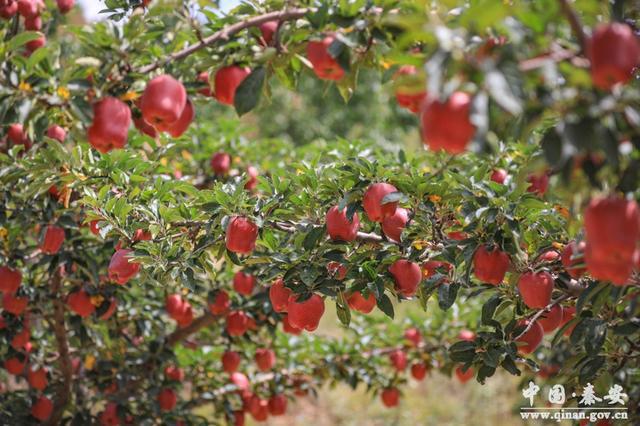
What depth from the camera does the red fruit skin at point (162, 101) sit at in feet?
4.25

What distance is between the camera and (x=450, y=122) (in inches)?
36.1

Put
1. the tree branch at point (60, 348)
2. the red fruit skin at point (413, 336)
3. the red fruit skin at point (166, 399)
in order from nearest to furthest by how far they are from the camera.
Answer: the tree branch at point (60, 348) < the red fruit skin at point (166, 399) < the red fruit skin at point (413, 336)

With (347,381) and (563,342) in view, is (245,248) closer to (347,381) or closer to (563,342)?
(347,381)

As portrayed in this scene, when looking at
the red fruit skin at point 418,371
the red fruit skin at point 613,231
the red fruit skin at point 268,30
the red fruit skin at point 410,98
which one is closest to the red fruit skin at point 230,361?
the red fruit skin at point 418,371

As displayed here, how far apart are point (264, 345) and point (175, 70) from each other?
5.21 feet

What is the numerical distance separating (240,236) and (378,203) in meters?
0.33

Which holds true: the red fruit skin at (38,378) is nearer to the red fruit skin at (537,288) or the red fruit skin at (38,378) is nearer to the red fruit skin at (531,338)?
the red fruit skin at (531,338)

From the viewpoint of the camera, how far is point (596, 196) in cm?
104

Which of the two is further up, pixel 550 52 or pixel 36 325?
pixel 550 52

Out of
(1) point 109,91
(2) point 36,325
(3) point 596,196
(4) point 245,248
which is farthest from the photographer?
(2) point 36,325

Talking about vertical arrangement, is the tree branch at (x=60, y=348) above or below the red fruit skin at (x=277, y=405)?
above

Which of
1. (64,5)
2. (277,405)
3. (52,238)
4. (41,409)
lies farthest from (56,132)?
(277,405)

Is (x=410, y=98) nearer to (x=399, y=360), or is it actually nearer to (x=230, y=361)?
(x=230, y=361)

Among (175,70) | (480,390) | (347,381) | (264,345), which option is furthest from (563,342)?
(480,390)
